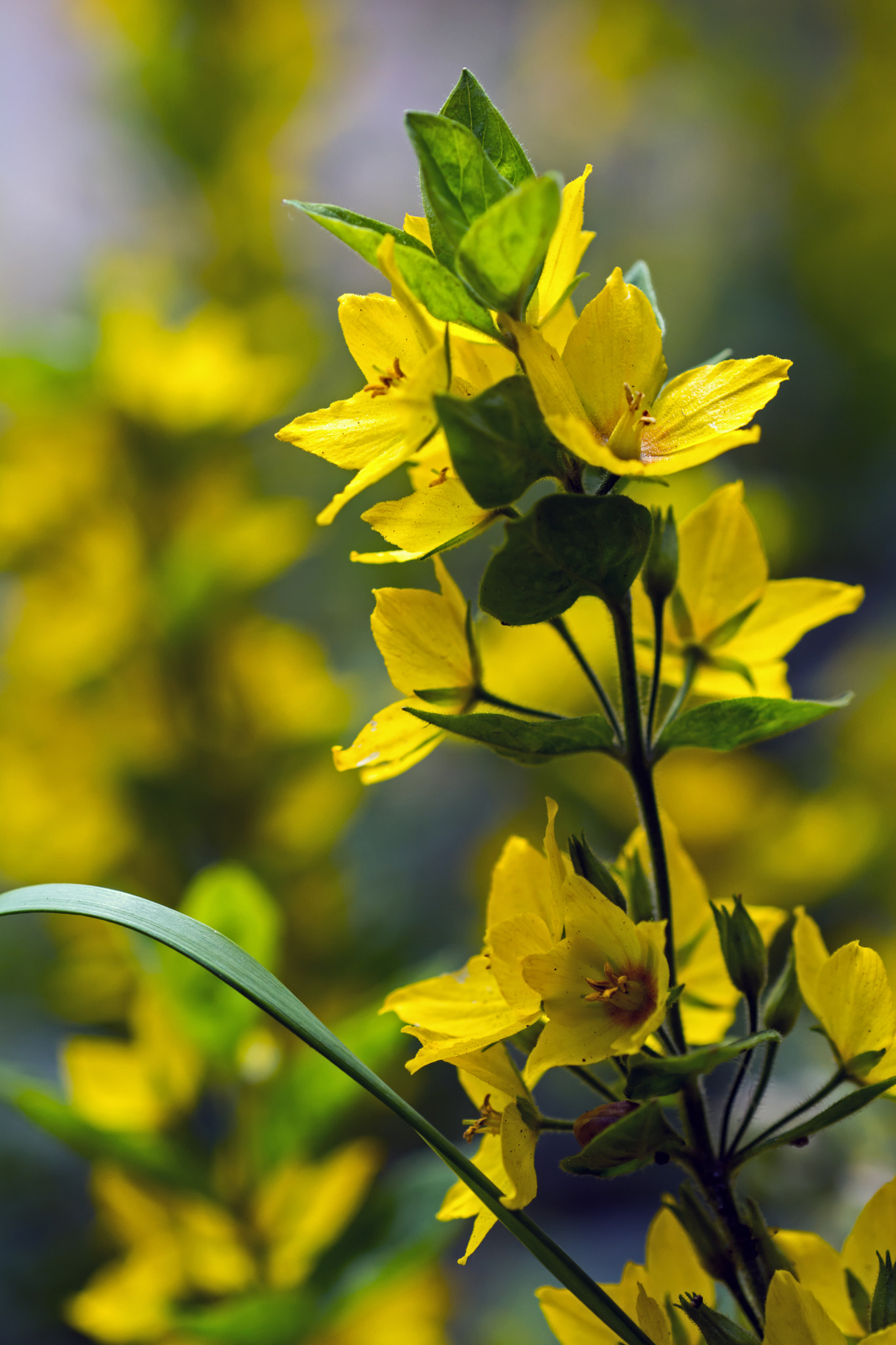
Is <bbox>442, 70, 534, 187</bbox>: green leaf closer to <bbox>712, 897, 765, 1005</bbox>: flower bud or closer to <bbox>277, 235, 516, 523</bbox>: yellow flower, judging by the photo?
<bbox>277, 235, 516, 523</bbox>: yellow flower

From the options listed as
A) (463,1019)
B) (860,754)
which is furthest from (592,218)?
(463,1019)

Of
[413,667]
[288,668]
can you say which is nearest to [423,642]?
[413,667]

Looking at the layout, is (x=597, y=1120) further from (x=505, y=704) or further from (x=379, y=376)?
(x=379, y=376)

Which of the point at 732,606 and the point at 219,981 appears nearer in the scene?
the point at 732,606

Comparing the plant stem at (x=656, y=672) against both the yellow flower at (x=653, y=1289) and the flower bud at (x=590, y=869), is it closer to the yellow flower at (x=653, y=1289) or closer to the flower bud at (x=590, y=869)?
the flower bud at (x=590, y=869)

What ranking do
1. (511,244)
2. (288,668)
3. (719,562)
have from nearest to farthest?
(511,244) → (719,562) → (288,668)
